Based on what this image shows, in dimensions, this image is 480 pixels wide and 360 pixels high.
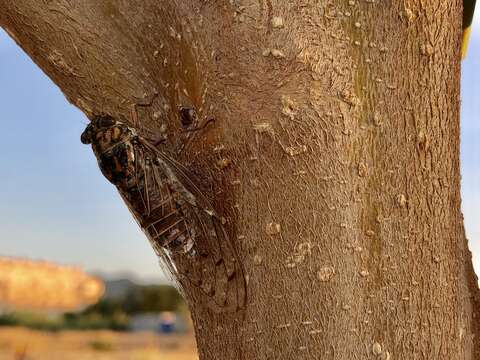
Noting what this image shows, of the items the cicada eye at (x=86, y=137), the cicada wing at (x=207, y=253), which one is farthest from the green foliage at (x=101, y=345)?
the cicada wing at (x=207, y=253)

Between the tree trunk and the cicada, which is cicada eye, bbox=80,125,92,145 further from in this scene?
the tree trunk

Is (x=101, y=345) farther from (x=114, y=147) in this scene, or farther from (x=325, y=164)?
(x=325, y=164)

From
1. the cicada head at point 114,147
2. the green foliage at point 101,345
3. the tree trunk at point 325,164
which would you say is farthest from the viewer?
the green foliage at point 101,345

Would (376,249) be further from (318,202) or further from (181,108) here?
(181,108)

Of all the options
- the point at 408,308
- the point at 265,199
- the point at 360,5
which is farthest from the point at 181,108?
the point at 408,308

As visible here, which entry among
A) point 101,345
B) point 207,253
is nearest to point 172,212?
point 207,253

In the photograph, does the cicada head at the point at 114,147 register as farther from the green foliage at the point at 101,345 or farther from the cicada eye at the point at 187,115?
the green foliage at the point at 101,345

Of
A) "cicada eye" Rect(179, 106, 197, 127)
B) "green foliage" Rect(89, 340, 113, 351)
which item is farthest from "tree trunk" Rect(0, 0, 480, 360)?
"green foliage" Rect(89, 340, 113, 351)

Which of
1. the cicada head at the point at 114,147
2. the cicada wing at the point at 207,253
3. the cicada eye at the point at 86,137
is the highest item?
the cicada eye at the point at 86,137
